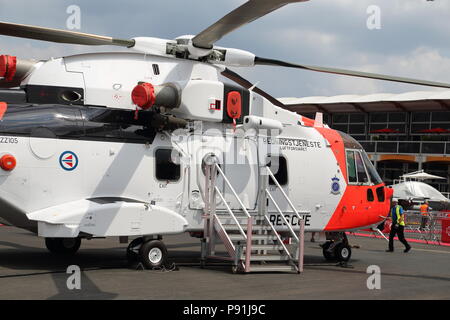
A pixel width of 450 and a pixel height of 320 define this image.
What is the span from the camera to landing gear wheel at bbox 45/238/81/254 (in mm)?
15445

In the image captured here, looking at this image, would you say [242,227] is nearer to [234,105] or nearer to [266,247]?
[266,247]

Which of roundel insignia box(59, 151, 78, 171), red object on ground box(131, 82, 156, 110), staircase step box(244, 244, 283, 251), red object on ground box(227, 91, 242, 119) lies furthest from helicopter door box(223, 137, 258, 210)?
roundel insignia box(59, 151, 78, 171)

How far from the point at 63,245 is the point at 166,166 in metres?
4.14

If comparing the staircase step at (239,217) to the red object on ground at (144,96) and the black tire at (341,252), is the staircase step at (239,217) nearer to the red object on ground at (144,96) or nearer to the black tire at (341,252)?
the black tire at (341,252)

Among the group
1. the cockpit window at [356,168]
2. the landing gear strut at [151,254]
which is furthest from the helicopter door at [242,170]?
the cockpit window at [356,168]

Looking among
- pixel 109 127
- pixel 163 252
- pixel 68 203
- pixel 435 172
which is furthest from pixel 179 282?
pixel 435 172

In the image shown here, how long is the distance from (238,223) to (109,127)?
3.36m

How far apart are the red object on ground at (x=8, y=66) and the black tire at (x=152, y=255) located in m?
4.35

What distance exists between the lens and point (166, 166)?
13.2 meters

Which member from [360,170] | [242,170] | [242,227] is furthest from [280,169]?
[360,170]

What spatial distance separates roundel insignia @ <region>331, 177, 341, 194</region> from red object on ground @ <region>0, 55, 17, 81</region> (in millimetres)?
7998

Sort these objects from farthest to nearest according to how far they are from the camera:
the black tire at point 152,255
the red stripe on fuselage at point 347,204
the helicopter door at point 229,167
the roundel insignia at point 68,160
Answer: the red stripe on fuselage at point 347,204 → the helicopter door at point 229,167 → the black tire at point 152,255 → the roundel insignia at point 68,160

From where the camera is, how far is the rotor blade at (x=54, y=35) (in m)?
10.7

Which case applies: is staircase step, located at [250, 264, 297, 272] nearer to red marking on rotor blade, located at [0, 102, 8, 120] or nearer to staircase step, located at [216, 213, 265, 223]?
staircase step, located at [216, 213, 265, 223]
